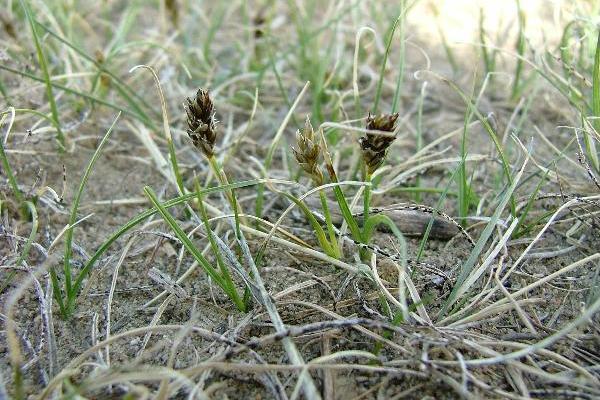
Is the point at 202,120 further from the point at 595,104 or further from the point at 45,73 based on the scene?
the point at 595,104

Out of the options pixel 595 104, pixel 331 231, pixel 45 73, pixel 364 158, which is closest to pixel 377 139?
pixel 364 158

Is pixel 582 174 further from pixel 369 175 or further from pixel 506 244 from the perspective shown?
pixel 369 175

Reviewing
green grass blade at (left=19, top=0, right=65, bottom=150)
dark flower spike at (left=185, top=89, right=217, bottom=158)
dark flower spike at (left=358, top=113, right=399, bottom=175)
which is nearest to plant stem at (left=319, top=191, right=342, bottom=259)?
dark flower spike at (left=358, top=113, right=399, bottom=175)

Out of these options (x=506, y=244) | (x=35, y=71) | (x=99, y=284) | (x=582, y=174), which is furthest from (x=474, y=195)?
(x=35, y=71)

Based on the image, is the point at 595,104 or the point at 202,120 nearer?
the point at 202,120

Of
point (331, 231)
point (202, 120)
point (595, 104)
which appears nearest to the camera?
point (202, 120)

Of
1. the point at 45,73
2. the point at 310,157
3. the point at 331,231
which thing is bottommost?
the point at 331,231

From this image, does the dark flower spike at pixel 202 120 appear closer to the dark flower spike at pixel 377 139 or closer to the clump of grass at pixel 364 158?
the clump of grass at pixel 364 158

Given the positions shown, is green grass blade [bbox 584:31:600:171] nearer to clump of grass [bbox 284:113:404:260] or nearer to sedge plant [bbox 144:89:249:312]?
clump of grass [bbox 284:113:404:260]

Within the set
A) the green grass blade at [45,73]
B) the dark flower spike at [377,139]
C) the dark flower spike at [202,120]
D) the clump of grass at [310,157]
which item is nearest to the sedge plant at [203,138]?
the dark flower spike at [202,120]
